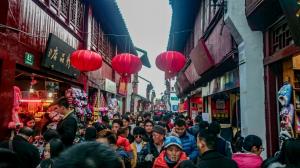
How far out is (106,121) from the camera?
402 inches

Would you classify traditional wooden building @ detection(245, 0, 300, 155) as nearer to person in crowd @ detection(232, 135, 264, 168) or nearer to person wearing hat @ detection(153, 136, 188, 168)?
person in crowd @ detection(232, 135, 264, 168)

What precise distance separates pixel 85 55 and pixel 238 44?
4.76 meters

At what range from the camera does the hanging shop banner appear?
386 inches

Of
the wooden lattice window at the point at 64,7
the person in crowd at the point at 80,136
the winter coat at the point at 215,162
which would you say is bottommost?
the person in crowd at the point at 80,136

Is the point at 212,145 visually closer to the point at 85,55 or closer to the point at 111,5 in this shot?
the point at 85,55

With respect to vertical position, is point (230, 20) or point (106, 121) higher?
point (230, 20)

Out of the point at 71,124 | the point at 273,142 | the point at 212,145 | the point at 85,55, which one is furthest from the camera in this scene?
the point at 85,55

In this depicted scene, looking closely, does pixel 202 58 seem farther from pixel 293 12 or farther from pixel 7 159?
pixel 7 159

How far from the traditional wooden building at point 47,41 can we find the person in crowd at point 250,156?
587 cm

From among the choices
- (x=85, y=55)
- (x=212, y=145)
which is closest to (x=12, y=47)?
(x=85, y=55)

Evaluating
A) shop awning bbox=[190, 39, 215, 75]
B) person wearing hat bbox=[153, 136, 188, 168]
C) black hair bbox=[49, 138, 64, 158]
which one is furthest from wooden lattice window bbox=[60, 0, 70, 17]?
person wearing hat bbox=[153, 136, 188, 168]

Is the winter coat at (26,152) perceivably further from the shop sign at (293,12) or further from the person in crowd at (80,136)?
the shop sign at (293,12)

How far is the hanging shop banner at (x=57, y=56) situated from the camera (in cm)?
980

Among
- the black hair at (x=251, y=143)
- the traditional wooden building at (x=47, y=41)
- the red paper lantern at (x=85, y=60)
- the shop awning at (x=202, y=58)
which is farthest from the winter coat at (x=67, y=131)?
the shop awning at (x=202, y=58)
